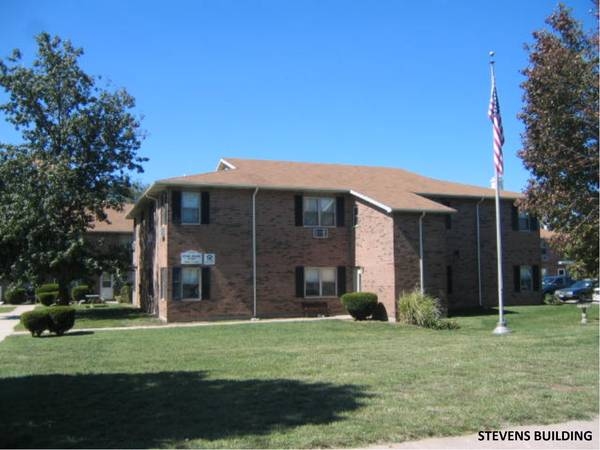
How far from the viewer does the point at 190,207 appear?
79.9ft

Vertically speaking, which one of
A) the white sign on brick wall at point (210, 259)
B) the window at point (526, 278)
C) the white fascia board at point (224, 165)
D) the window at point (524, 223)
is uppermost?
the white fascia board at point (224, 165)

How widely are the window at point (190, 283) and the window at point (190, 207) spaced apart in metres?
1.96

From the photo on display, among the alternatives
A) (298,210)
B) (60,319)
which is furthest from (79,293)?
(60,319)

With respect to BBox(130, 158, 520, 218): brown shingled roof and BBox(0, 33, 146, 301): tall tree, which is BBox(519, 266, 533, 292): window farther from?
BBox(0, 33, 146, 301): tall tree

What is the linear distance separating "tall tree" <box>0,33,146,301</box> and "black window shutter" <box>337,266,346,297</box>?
1198cm

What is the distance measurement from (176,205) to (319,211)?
20.7 ft

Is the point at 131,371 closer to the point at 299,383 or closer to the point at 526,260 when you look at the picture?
the point at 299,383

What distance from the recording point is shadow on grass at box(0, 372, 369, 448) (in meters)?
6.69

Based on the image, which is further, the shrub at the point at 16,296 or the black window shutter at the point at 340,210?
the shrub at the point at 16,296

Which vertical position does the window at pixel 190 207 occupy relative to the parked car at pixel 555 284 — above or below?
above

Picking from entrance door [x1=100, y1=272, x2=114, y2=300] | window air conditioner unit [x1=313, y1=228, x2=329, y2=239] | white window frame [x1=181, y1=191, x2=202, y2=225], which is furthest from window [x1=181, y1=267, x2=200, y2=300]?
entrance door [x1=100, y1=272, x2=114, y2=300]

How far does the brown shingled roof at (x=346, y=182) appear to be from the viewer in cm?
2422

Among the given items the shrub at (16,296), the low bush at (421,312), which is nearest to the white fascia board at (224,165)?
the low bush at (421,312)

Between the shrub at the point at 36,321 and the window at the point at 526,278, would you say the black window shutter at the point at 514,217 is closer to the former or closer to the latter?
the window at the point at 526,278
